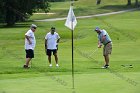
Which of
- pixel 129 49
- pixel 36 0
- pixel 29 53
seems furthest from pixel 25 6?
pixel 29 53

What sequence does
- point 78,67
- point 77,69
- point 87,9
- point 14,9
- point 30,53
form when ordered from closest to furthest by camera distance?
1. point 77,69
2. point 30,53
3. point 78,67
4. point 14,9
5. point 87,9

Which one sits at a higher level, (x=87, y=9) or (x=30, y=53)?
(x=30, y=53)

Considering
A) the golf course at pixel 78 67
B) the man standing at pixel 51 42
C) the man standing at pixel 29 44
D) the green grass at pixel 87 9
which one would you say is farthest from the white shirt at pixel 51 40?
the green grass at pixel 87 9

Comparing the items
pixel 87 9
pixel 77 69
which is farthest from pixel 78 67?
pixel 87 9

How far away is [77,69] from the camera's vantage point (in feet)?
74.1

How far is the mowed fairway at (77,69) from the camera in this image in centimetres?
1577

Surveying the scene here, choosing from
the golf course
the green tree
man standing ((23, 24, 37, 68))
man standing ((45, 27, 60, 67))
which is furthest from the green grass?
man standing ((23, 24, 37, 68))

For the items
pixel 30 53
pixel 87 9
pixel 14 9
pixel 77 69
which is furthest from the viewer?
pixel 87 9

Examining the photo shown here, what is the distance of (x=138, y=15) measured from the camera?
236 ft

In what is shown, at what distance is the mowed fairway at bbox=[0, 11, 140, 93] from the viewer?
51.8ft

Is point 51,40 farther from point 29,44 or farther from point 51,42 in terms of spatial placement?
point 29,44

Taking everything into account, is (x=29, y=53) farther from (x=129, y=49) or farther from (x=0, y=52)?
(x=129, y=49)

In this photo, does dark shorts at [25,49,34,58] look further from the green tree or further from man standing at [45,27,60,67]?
the green tree

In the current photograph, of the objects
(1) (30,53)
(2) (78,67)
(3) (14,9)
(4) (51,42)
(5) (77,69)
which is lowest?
(3) (14,9)
